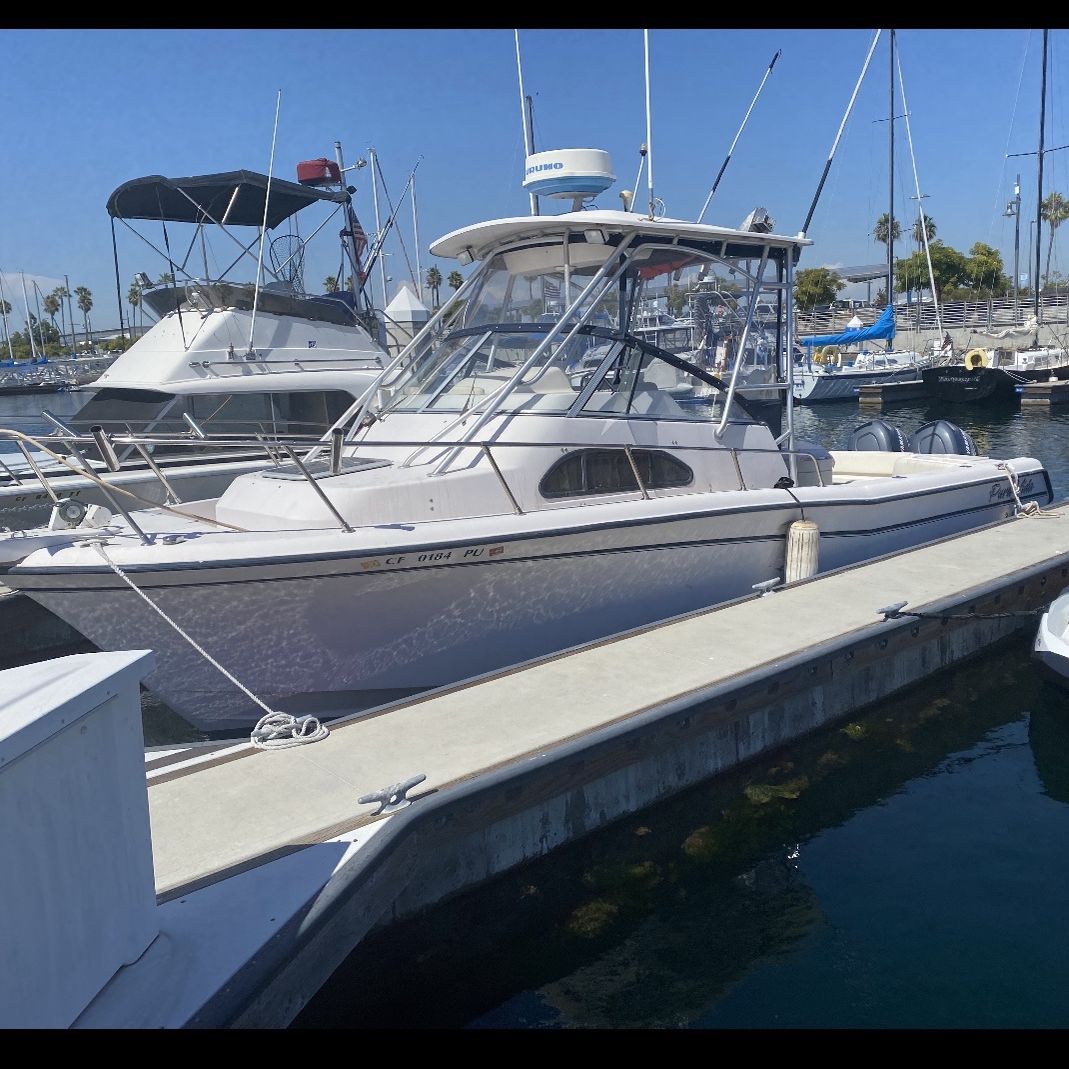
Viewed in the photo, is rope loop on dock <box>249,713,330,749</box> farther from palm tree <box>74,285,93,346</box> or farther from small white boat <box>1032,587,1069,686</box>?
palm tree <box>74,285,93,346</box>

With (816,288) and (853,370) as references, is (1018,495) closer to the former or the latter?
(853,370)

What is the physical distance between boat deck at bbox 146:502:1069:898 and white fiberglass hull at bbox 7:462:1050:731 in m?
0.44

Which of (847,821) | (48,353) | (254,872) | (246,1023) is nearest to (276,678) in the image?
(254,872)


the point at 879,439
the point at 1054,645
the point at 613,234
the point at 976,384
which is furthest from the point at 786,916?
the point at 976,384

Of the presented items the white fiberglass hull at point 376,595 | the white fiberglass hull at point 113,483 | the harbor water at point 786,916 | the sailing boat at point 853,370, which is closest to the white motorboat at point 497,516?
the white fiberglass hull at point 376,595

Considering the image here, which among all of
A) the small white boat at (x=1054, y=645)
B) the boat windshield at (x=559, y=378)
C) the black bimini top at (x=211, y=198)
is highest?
the black bimini top at (x=211, y=198)

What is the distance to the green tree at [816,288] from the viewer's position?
184 feet

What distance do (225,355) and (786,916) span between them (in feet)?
32.6

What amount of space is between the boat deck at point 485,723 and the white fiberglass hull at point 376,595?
443mm

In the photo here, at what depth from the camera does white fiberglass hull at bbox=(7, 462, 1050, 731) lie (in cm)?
575

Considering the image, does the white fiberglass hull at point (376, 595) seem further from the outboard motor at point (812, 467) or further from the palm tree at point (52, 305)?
the palm tree at point (52, 305)

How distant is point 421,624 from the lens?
6.25 m

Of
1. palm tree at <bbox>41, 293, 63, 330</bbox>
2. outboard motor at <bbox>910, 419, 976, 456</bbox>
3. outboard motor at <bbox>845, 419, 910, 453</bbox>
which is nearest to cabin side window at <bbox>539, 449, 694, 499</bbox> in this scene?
outboard motor at <bbox>845, 419, 910, 453</bbox>

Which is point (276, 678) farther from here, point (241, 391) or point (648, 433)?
point (241, 391)
